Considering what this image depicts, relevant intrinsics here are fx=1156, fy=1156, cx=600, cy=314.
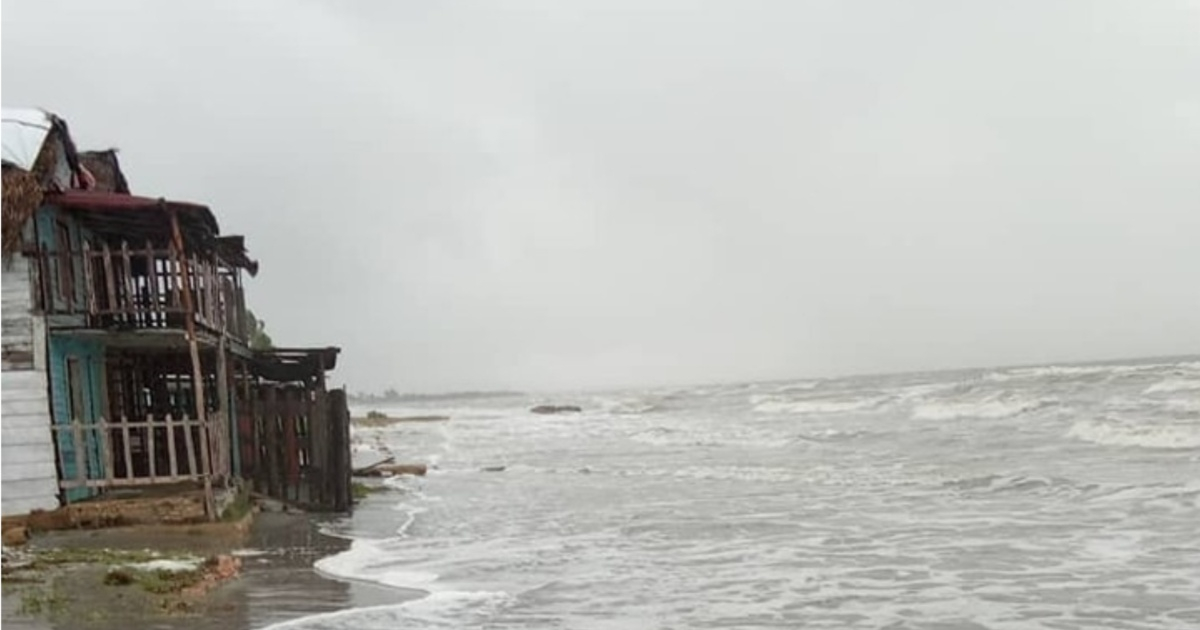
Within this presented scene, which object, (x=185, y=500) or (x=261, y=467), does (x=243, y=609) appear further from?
(x=261, y=467)

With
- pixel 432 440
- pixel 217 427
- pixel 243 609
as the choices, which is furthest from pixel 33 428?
pixel 432 440

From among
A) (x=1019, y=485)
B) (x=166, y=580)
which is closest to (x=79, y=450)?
(x=166, y=580)

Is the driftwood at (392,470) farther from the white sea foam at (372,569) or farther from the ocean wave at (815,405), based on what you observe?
the ocean wave at (815,405)

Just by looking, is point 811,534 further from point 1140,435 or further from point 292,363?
point 1140,435

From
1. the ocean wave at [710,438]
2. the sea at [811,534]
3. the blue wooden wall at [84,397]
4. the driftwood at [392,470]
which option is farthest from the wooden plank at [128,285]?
the ocean wave at [710,438]

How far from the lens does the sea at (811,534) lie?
11.8 metres

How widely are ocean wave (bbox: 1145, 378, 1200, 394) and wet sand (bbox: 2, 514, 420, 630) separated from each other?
3523cm

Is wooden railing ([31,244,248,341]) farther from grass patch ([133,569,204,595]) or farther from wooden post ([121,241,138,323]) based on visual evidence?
grass patch ([133,569,204,595])

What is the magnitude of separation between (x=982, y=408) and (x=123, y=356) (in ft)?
119

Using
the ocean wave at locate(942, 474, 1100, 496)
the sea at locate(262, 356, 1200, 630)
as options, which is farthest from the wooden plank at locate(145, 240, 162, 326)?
the ocean wave at locate(942, 474, 1100, 496)

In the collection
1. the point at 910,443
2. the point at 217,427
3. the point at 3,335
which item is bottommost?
the point at 910,443

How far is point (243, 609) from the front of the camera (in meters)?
11.6

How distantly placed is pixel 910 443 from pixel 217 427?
23.3m

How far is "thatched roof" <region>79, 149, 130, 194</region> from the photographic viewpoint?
24984 mm
